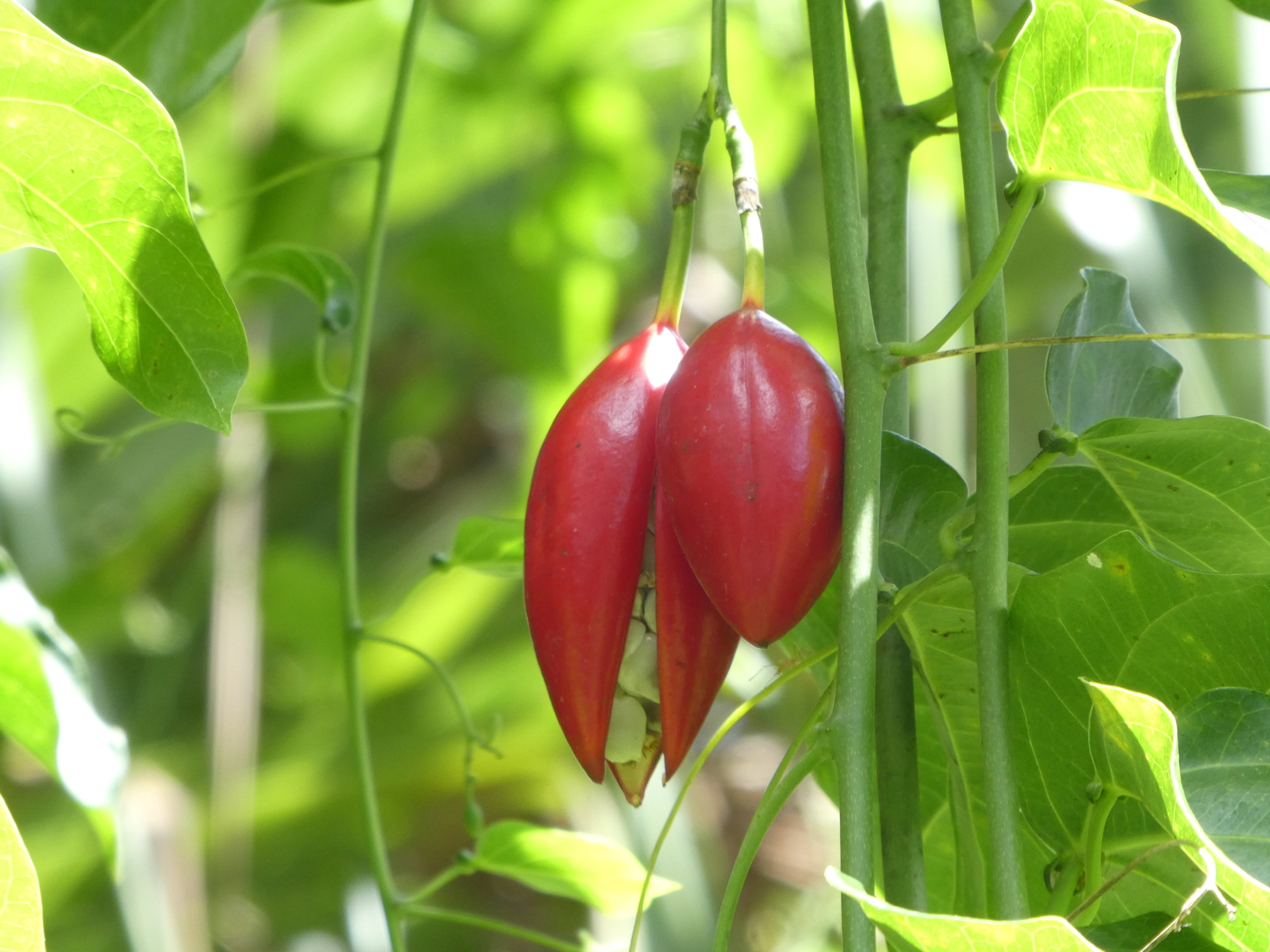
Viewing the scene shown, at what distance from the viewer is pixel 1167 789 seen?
209mm

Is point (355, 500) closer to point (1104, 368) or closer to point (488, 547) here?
point (488, 547)

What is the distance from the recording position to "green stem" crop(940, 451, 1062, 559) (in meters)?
0.27

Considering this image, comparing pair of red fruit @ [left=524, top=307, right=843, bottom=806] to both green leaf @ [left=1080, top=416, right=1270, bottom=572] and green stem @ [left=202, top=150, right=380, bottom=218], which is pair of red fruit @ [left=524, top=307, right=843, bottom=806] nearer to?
green leaf @ [left=1080, top=416, right=1270, bottom=572]

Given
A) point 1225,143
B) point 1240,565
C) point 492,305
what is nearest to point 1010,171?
point 1225,143

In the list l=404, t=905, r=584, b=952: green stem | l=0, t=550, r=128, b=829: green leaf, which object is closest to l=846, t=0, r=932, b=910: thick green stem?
l=404, t=905, r=584, b=952: green stem

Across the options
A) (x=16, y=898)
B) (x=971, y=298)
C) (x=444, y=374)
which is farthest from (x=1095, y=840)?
(x=444, y=374)

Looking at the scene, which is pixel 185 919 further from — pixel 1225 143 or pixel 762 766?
pixel 1225 143

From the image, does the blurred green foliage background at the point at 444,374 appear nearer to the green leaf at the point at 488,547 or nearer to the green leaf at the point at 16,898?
the green leaf at the point at 488,547

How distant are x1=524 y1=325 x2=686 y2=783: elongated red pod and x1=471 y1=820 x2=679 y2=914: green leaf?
0.12 m

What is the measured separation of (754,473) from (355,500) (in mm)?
190

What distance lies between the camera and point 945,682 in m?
0.30

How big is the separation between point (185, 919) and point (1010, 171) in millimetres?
910

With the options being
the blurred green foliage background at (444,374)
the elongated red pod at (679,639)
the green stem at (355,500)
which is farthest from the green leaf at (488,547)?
the blurred green foliage background at (444,374)

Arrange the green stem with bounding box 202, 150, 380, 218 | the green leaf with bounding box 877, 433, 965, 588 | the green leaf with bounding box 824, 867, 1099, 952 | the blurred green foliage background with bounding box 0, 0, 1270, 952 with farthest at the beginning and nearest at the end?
the blurred green foliage background with bounding box 0, 0, 1270, 952, the green stem with bounding box 202, 150, 380, 218, the green leaf with bounding box 877, 433, 965, 588, the green leaf with bounding box 824, 867, 1099, 952
